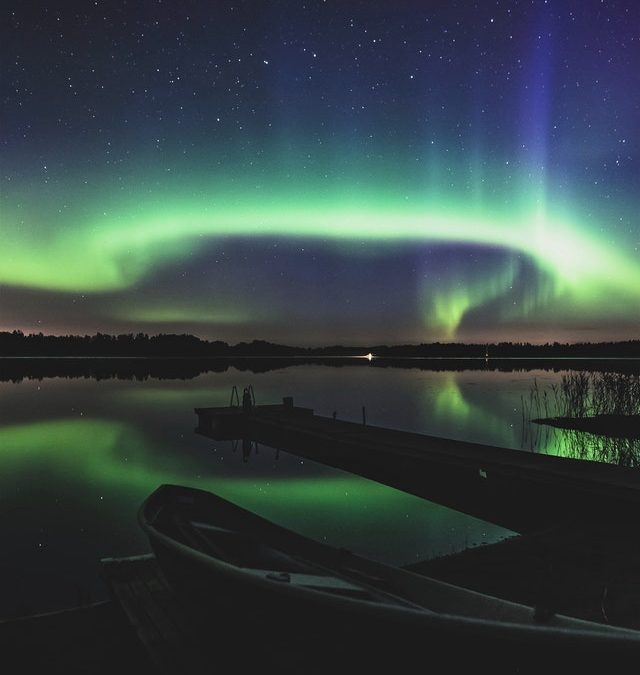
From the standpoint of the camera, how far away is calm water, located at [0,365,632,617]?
457 inches

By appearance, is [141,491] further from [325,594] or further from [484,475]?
[325,594]

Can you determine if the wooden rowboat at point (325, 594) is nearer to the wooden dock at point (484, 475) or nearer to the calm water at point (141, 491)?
the calm water at point (141, 491)

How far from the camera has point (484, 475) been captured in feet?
44.4

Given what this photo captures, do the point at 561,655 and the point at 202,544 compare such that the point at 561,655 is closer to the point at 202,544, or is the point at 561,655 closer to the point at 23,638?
the point at 202,544

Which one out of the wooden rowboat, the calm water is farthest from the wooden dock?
the wooden rowboat

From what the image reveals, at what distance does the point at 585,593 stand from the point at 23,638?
654cm

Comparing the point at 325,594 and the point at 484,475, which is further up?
the point at 325,594

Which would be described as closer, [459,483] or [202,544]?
[202,544]

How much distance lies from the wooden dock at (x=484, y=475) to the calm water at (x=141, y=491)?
43cm

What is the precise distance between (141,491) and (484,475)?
10655 millimetres

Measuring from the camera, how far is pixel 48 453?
82.0 feet

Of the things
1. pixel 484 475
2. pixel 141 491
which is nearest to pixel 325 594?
pixel 484 475

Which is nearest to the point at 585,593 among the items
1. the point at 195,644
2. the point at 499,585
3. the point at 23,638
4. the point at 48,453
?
the point at 499,585

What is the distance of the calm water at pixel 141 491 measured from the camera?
38.1 feet
